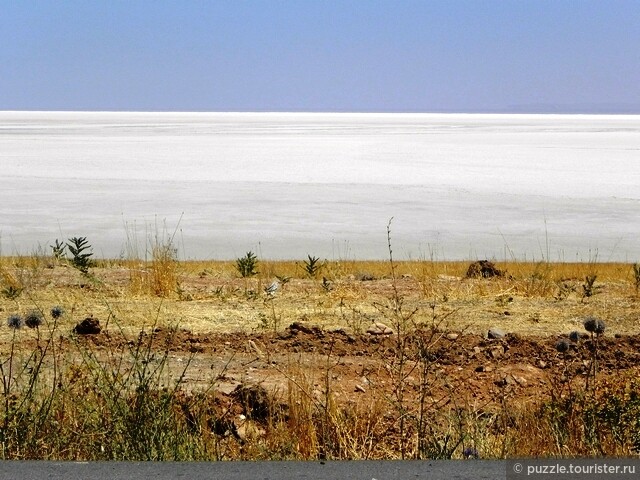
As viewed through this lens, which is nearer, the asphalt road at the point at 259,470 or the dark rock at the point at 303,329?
the asphalt road at the point at 259,470

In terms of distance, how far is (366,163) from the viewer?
43812 mm

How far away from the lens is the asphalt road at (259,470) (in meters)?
3.82

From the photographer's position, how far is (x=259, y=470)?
12.8ft

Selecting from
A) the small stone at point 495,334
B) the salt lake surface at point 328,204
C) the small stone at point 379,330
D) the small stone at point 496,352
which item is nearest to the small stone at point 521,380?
the small stone at point 496,352

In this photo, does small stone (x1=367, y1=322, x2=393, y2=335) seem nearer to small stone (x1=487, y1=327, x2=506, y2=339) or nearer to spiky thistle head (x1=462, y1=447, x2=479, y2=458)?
small stone (x1=487, y1=327, x2=506, y2=339)

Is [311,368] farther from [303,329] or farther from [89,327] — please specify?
[89,327]

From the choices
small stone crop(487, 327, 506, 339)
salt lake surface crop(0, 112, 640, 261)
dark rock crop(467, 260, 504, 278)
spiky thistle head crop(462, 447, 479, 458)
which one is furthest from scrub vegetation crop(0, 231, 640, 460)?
salt lake surface crop(0, 112, 640, 261)

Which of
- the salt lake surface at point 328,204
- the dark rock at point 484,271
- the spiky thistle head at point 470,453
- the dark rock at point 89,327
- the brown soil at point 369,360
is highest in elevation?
the salt lake surface at point 328,204

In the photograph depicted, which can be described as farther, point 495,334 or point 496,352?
point 495,334

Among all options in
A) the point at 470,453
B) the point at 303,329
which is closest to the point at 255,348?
the point at 303,329

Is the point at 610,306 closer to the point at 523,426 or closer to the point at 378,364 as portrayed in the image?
the point at 378,364

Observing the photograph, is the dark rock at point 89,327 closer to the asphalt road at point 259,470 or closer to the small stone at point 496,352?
the small stone at point 496,352

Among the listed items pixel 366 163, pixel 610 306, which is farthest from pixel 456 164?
pixel 610 306

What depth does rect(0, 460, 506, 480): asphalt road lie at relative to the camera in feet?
12.5
